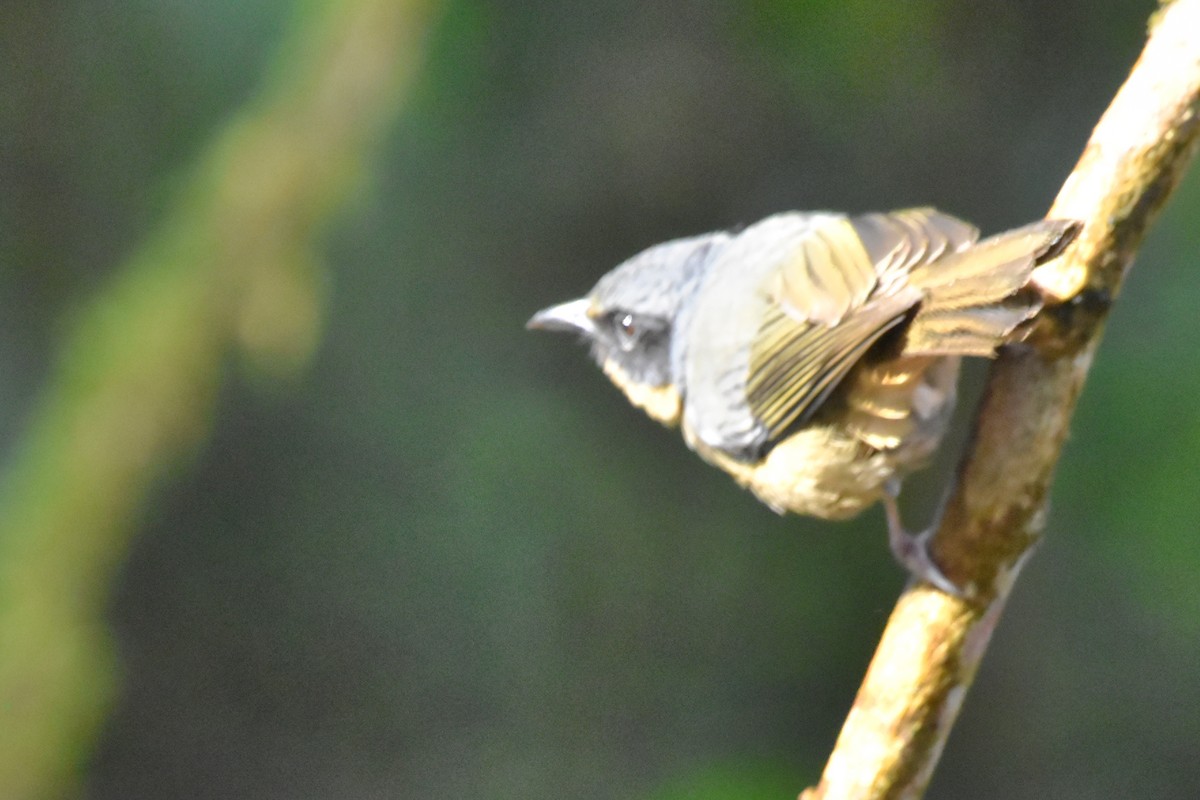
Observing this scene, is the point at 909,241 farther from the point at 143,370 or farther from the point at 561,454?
the point at 143,370

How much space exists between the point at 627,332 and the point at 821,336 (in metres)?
0.52

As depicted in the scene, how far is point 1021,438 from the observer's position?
59.1 inches

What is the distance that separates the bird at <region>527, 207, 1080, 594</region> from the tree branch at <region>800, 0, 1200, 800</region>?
0.06m

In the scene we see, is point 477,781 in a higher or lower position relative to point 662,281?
lower

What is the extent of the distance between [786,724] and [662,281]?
1.39 metres

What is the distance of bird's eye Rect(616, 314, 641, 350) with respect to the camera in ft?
6.56

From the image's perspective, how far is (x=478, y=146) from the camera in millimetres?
2684

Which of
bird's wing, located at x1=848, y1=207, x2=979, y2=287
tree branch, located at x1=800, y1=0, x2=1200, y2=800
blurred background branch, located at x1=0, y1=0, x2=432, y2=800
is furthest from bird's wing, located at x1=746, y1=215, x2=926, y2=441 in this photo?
blurred background branch, located at x1=0, y1=0, x2=432, y2=800

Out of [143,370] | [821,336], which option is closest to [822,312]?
[821,336]

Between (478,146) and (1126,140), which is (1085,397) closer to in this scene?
(1126,140)

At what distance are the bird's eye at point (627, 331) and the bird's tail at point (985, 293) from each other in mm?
646

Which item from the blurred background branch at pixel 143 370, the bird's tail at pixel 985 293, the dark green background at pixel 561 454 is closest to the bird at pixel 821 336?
the bird's tail at pixel 985 293

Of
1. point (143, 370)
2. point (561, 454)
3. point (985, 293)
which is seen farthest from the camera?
point (561, 454)

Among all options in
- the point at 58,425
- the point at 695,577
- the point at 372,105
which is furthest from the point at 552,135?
the point at 58,425
